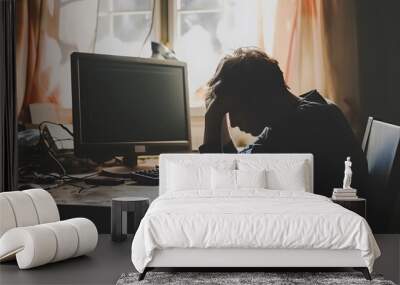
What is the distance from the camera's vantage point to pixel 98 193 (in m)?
7.48

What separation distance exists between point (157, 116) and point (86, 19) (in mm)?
1343

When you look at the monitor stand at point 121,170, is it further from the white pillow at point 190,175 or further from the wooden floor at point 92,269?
the wooden floor at point 92,269

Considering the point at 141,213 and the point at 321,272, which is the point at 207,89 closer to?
the point at 141,213

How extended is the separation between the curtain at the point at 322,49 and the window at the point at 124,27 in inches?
57.0

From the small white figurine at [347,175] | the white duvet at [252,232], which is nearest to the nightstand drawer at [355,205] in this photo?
the small white figurine at [347,175]

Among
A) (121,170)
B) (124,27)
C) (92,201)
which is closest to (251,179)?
(121,170)

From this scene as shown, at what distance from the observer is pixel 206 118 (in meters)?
7.44

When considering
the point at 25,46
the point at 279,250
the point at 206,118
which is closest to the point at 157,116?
the point at 206,118

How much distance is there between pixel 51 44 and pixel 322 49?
3000mm

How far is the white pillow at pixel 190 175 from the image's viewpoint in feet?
22.5

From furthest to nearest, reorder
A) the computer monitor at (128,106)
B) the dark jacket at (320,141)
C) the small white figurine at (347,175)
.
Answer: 1. the computer monitor at (128,106)
2. the dark jacket at (320,141)
3. the small white figurine at (347,175)

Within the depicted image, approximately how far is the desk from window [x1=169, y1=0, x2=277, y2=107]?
1365mm

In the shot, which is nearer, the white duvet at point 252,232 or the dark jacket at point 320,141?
the white duvet at point 252,232

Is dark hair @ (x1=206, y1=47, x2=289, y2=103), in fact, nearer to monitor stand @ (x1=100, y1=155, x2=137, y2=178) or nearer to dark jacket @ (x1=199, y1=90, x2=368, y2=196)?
dark jacket @ (x1=199, y1=90, x2=368, y2=196)
